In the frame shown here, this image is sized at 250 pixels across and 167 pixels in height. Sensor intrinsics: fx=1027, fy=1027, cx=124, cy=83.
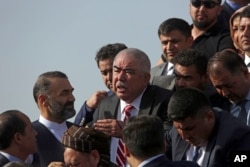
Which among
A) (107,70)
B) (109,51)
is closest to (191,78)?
(107,70)

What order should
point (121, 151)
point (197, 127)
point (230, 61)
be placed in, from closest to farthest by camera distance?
point (197, 127)
point (230, 61)
point (121, 151)

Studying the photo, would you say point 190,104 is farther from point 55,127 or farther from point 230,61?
point 55,127

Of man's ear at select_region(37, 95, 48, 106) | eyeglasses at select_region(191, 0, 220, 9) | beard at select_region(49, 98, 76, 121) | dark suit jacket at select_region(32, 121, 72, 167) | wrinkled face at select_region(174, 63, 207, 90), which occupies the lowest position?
dark suit jacket at select_region(32, 121, 72, 167)

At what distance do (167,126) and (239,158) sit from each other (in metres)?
1.44

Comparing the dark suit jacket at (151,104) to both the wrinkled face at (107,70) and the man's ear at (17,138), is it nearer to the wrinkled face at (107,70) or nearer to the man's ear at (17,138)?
the wrinkled face at (107,70)

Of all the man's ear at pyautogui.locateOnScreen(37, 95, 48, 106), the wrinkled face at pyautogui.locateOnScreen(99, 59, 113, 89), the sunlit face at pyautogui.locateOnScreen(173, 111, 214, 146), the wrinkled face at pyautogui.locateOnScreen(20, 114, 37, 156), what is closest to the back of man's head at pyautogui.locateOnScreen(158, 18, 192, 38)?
the wrinkled face at pyautogui.locateOnScreen(99, 59, 113, 89)

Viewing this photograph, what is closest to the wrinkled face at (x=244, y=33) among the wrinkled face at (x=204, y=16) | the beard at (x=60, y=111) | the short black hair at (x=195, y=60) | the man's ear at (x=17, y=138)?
the short black hair at (x=195, y=60)

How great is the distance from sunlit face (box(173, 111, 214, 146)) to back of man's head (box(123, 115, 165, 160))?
1067 mm

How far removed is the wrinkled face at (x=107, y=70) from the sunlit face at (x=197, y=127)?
2.75m

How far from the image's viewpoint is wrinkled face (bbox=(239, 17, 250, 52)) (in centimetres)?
1162

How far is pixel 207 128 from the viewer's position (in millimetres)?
10023

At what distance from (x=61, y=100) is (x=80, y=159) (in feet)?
11.8

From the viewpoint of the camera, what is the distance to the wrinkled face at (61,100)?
12.8 metres

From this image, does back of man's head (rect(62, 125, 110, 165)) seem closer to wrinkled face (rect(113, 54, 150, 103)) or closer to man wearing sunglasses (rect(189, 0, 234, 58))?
wrinkled face (rect(113, 54, 150, 103))
